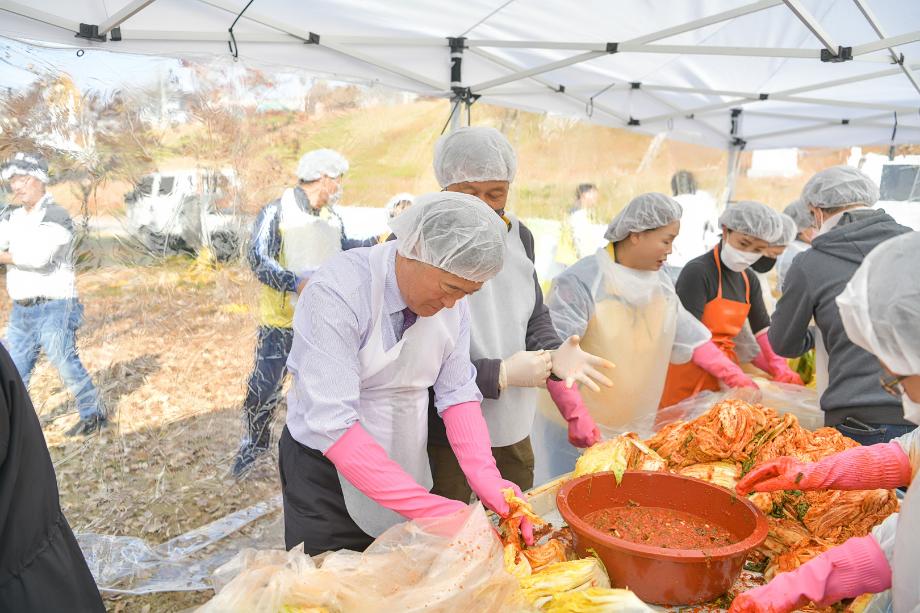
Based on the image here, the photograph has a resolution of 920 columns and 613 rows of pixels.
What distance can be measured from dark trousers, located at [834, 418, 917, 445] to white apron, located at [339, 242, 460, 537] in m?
1.62

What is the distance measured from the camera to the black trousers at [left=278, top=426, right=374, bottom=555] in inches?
73.2

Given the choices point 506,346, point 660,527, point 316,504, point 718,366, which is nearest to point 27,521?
point 316,504

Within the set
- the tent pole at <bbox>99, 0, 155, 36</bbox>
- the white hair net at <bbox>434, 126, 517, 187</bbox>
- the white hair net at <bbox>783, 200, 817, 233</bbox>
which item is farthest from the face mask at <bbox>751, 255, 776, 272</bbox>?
the tent pole at <bbox>99, 0, 155, 36</bbox>

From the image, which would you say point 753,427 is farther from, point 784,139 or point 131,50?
point 784,139

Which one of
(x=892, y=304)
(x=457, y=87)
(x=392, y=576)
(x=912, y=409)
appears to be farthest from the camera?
(x=457, y=87)

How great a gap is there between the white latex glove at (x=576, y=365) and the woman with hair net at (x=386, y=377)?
1.09ft

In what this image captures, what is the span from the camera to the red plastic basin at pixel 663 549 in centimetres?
141

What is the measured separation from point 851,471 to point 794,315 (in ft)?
3.85

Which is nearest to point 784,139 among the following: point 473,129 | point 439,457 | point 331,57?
point 331,57

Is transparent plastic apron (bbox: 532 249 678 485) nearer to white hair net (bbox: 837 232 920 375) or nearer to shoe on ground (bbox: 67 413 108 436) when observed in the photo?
white hair net (bbox: 837 232 920 375)

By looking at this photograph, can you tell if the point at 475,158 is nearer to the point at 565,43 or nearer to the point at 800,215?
the point at 565,43

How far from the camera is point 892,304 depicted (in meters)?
1.15

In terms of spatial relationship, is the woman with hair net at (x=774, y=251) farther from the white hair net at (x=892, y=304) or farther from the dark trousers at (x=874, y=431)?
the white hair net at (x=892, y=304)

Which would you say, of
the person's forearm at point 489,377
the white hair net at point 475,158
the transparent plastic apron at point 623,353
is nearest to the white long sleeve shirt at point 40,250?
the white hair net at point 475,158
